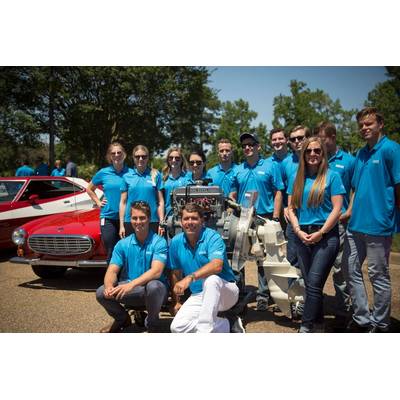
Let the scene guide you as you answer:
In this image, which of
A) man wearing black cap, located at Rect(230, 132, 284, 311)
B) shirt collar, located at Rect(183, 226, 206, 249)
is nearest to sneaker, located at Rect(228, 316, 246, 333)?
shirt collar, located at Rect(183, 226, 206, 249)

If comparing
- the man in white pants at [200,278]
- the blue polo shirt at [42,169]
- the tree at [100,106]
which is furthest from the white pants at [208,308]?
the blue polo shirt at [42,169]

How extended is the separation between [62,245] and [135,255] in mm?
1692

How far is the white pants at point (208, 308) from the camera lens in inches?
95.7

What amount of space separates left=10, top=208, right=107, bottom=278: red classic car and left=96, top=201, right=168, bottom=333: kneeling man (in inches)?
49.3

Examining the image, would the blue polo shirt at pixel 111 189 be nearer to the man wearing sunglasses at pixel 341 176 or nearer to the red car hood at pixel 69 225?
the red car hood at pixel 69 225

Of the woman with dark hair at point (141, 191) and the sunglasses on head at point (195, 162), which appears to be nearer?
the woman with dark hair at point (141, 191)

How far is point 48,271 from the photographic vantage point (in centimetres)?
459

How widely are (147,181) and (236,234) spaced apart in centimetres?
119

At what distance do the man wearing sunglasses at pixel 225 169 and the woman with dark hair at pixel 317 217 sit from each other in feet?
3.97

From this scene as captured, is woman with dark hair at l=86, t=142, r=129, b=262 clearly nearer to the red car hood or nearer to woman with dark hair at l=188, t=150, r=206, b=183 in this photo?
the red car hood

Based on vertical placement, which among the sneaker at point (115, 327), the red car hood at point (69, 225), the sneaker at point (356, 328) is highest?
the red car hood at point (69, 225)

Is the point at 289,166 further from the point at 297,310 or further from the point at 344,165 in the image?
the point at 297,310
